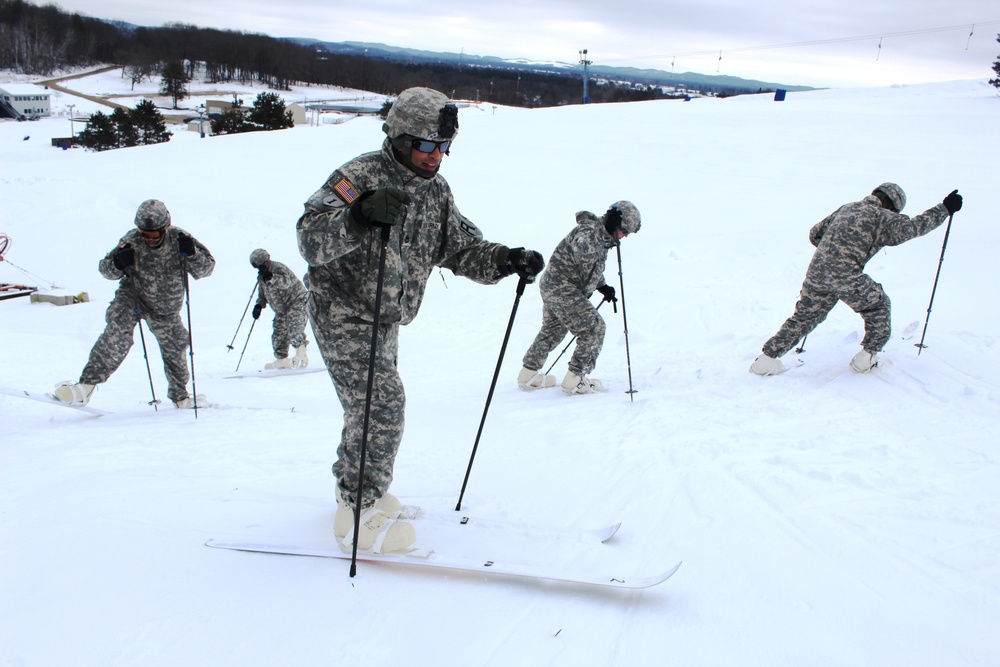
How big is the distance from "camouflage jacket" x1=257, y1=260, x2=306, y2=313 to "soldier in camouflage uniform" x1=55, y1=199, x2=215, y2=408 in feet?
8.67

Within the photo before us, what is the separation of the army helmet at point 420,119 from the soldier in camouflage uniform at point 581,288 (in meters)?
3.16

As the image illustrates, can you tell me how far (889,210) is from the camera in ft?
18.4

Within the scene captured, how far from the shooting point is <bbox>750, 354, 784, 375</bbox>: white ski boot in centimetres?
616

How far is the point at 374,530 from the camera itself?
2820mm

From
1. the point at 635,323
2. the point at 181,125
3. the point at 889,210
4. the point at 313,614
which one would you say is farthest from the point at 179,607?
the point at 181,125

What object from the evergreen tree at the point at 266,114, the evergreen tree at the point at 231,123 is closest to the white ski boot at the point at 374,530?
Result: the evergreen tree at the point at 231,123

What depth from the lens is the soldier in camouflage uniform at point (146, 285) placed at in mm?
5566

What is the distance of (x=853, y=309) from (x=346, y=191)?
5030 mm

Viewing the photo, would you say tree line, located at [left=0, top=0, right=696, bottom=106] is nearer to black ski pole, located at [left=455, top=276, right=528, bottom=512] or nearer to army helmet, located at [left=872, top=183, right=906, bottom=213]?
army helmet, located at [left=872, top=183, right=906, bottom=213]

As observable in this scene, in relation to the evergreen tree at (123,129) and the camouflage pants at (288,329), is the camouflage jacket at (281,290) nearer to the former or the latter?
the camouflage pants at (288,329)

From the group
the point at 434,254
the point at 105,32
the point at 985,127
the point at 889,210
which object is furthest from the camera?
the point at 105,32

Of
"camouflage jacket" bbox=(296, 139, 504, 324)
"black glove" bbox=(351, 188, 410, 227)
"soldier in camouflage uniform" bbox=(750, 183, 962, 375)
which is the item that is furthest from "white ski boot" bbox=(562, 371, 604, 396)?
"black glove" bbox=(351, 188, 410, 227)

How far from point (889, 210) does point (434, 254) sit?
460 cm

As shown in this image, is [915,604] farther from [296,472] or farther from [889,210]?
[889,210]
